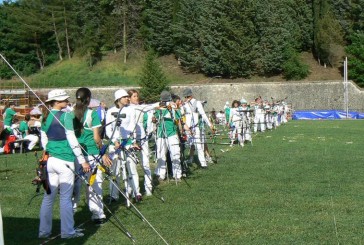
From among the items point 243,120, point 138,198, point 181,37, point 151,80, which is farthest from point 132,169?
point 181,37

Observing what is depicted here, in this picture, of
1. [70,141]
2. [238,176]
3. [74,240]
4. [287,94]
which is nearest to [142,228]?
[74,240]

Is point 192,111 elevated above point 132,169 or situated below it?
above

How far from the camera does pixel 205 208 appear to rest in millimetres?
11148

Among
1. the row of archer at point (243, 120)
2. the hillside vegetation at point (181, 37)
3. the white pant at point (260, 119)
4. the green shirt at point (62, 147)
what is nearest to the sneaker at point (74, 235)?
the green shirt at point (62, 147)

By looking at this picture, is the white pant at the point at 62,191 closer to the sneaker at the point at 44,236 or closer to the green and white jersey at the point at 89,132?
the sneaker at the point at 44,236

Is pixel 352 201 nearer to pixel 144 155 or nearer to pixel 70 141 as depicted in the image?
pixel 144 155

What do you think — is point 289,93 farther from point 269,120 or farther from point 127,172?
point 127,172

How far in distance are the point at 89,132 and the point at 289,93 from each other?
6265 cm

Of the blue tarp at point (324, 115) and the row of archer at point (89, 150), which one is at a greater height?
the row of archer at point (89, 150)

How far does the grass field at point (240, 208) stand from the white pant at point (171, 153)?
0.40m

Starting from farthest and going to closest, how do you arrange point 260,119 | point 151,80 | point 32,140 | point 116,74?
point 116,74
point 151,80
point 260,119
point 32,140

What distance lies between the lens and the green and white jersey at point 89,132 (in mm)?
10219

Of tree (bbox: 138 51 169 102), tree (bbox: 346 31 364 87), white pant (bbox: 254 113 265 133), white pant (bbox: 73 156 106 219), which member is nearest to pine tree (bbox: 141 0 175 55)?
tree (bbox: 138 51 169 102)

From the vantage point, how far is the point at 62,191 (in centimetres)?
905
